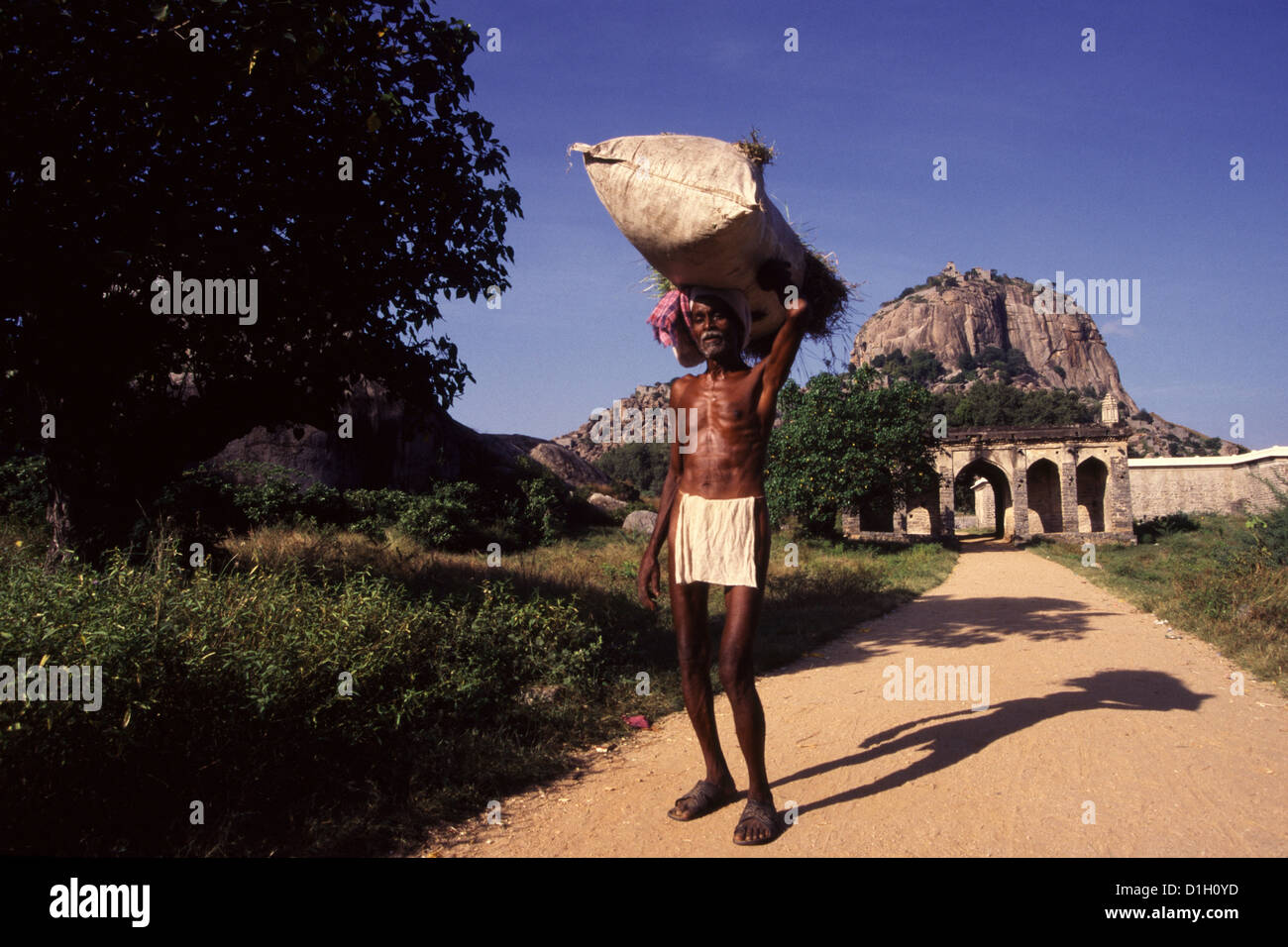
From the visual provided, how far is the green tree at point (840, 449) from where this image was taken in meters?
23.4

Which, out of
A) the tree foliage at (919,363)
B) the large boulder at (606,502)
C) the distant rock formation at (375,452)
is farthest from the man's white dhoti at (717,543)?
the tree foliage at (919,363)

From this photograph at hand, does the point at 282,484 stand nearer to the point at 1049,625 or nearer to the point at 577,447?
the point at 1049,625

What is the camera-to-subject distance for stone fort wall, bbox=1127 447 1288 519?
3397 centimetres

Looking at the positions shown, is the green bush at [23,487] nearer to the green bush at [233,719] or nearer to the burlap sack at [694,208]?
the green bush at [233,719]

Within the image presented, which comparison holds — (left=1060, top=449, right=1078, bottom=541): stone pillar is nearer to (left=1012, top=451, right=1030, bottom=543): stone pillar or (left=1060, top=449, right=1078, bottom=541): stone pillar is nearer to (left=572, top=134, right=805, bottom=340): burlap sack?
(left=1012, top=451, right=1030, bottom=543): stone pillar

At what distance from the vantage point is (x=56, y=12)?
462 centimetres

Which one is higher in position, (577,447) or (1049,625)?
(577,447)

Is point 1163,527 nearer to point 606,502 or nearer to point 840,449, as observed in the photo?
point 840,449

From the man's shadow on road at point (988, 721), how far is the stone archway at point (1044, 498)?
3657cm

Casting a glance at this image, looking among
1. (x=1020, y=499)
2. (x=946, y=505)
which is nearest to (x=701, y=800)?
(x=946, y=505)

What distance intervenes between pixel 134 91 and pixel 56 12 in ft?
2.42

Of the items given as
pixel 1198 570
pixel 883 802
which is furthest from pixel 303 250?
pixel 1198 570

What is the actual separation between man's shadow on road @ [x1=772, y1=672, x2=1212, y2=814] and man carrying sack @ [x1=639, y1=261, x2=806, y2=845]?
1.61 ft

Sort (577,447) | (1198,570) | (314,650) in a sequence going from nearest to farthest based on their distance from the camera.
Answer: (314,650)
(1198,570)
(577,447)
